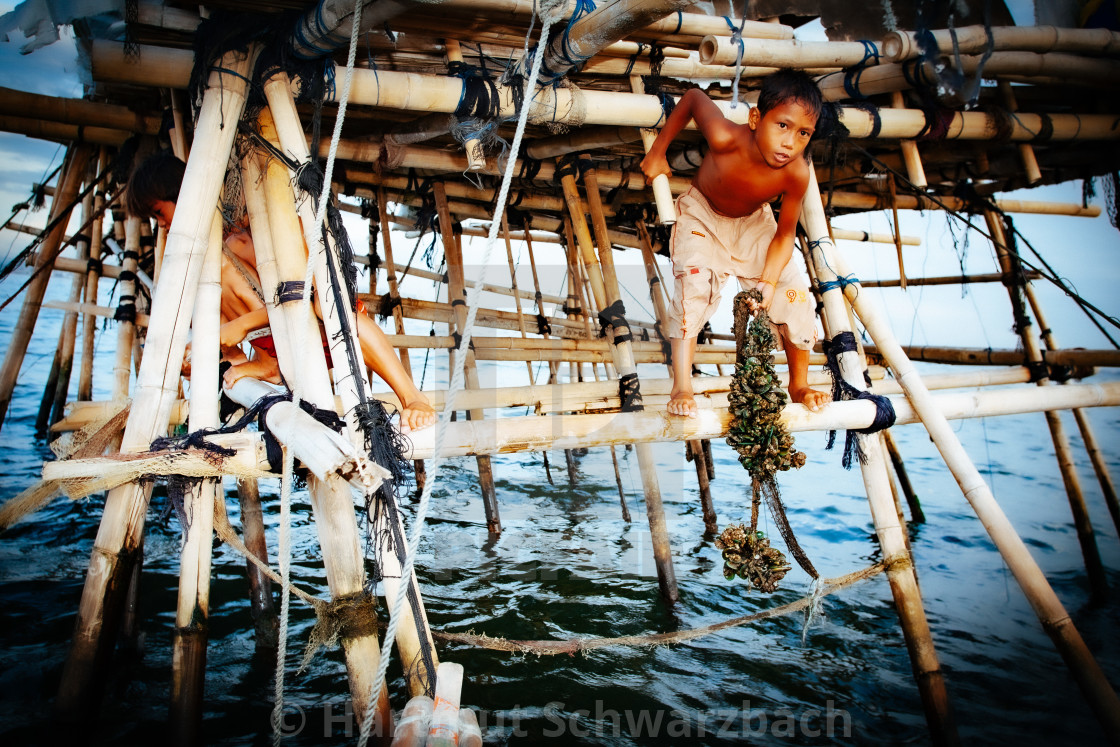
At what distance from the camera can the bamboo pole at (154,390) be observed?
238 cm

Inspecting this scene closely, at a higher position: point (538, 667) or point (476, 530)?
point (476, 530)

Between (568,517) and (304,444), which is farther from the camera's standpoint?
(568,517)

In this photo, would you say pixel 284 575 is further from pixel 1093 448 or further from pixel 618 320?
pixel 1093 448

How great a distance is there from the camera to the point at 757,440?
106 inches

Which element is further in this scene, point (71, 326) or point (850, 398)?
point (71, 326)

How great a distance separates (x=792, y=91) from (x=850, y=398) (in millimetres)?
1548

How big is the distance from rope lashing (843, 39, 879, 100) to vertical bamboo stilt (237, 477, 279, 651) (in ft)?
15.3

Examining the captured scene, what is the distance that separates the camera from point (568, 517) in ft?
22.3

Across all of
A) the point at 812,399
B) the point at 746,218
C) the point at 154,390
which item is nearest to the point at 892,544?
the point at 812,399

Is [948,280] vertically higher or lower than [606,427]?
higher

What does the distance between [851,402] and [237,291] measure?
3281 millimetres

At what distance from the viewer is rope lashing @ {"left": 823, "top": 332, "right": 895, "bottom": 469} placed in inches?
116

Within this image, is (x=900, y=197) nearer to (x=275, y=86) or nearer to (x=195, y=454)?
(x=275, y=86)

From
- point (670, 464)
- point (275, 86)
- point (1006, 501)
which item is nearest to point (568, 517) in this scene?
point (670, 464)
